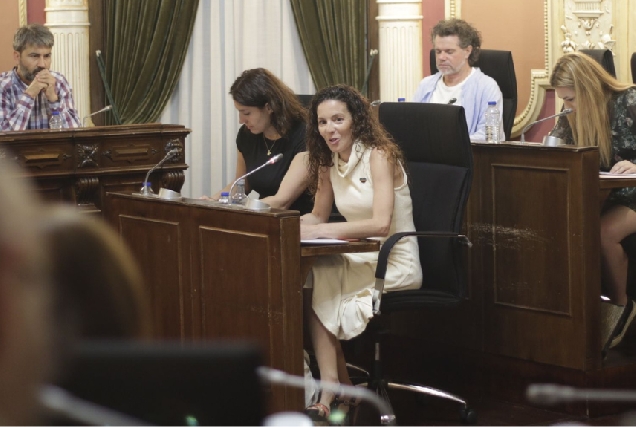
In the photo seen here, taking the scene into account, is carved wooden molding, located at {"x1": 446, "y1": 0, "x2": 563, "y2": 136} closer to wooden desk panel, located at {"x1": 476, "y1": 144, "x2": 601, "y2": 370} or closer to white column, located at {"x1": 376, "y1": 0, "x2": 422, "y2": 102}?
white column, located at {"x1": 376, "y1": 0, "x2": 422, "y2": 102}

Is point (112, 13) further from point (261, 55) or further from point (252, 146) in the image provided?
point (252, 146)

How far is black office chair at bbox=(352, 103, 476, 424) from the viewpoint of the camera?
375cm

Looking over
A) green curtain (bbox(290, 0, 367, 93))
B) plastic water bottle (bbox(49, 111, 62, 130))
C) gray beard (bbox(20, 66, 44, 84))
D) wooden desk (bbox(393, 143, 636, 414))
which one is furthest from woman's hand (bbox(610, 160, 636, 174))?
green curtain (bbox(290, 0, 367, 93))

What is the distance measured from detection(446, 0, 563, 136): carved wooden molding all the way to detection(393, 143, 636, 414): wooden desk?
3382 mm

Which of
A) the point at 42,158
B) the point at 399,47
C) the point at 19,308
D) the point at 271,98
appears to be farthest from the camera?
the point at 399,47

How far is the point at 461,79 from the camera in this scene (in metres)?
5.39

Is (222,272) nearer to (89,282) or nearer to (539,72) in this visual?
(89,282)

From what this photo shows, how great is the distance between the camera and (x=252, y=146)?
14.7ft

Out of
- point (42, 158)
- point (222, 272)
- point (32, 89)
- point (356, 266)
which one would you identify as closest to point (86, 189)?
point (42, 158)

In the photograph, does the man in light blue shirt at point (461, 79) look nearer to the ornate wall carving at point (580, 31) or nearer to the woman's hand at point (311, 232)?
the woman's hand at point (311, 232)

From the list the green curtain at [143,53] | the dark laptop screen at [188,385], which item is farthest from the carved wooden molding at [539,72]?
the dark laptop screen at [188,385]

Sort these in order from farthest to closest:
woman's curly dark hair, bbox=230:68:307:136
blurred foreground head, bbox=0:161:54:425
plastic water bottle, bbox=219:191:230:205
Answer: woman's curly dark hair, bbox=230:68:307:136 → plastic water bottle, bbox=219:191:230:205 → blurred foreground head, bbox=0:161:54:425

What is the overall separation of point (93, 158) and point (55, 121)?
36cm

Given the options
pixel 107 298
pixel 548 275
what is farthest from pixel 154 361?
pixel 548 275
